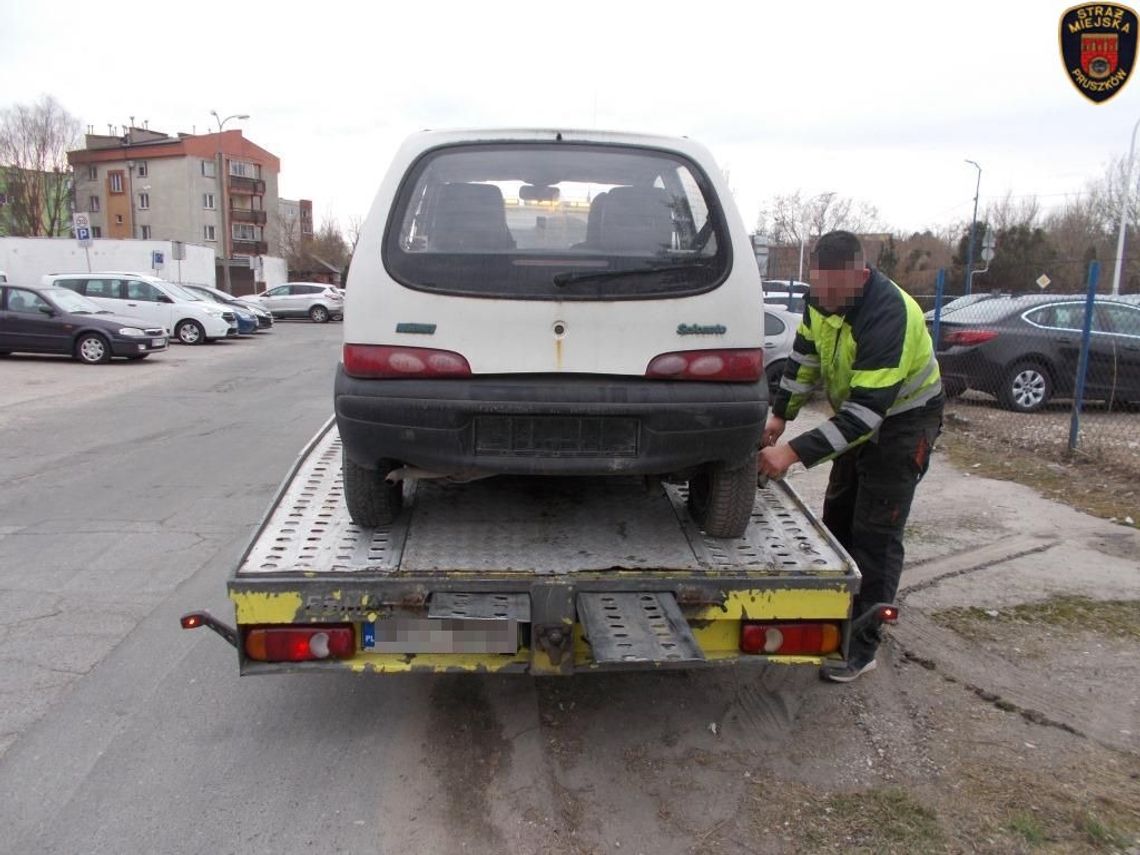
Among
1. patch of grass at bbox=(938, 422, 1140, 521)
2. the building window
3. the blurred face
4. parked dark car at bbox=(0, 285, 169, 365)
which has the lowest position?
patch of grass at bbox=(938, 422, 1140, 521)

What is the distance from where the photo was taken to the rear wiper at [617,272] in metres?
3.01

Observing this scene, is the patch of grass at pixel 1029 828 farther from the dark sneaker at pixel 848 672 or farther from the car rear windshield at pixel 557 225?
the car rear windshield at pixel 557 225

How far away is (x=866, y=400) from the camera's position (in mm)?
3307

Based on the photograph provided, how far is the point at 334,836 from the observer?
106 inches

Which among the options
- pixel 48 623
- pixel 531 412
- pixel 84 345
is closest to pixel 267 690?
pixel 48 623

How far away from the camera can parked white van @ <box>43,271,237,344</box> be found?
21.8 metres

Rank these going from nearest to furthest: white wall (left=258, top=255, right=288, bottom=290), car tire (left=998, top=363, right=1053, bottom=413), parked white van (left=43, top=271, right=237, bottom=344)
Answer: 1. car tire (left=998, top=363, right=1053, bottom=413)
2. parked white van (left=43, top=271, right=237, bottom=344)
3. white wall (left=258, top=255, right=288, bottom=290)

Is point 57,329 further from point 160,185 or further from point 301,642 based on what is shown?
point 160,185

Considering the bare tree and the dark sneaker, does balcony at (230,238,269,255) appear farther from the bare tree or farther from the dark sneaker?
the dark sneaker

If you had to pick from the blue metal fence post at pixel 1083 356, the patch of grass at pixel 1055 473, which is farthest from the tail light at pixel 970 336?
the blue metal fence post at pixel 1083 356

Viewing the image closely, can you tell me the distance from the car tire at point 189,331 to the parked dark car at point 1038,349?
18339mm

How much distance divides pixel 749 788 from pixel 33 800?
2390 mm

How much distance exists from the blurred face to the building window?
7742 centimetres

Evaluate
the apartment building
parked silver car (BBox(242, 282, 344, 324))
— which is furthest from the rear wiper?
the apartment building
